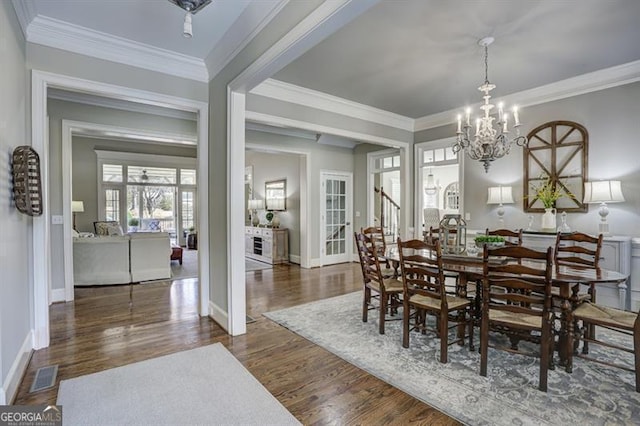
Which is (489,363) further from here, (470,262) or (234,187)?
(234,187)

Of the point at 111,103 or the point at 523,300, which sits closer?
the point at 523,300

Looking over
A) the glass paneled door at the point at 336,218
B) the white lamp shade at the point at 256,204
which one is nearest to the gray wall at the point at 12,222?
the glass paneled door at the point at 336,218

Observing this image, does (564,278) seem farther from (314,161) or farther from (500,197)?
(314,161)

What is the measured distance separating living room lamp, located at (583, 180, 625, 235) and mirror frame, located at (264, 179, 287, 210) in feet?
18.5

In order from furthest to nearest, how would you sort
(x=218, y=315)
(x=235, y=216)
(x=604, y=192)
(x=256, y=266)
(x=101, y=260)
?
1. (x=256, y=266)
2. (x=101, y=260)
3. (x=604, y=192)
4. (x=218, y=315)
5. (x=235, y=216)

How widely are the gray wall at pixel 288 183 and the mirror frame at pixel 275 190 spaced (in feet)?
0.35

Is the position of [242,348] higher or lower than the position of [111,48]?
lower

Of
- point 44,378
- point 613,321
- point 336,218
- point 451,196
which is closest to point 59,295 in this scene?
point 44,378

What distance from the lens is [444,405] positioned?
2027mm

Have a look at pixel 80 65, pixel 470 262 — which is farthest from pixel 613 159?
pixel 80 65

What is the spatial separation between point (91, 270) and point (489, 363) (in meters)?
5.71

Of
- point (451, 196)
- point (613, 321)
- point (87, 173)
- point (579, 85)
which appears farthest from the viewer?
point (451, 196)

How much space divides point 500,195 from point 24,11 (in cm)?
581

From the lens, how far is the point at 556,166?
14.8 ft
